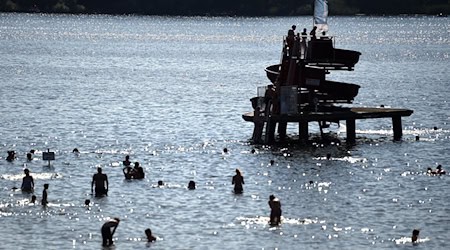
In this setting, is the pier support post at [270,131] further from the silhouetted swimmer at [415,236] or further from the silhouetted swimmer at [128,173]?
→ the silhouetted swimmer at [415,236]

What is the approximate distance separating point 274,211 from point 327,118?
2579 centimetres

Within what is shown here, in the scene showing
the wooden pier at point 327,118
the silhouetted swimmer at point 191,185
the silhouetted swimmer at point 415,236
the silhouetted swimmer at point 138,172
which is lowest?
the silhouetted swimmer at point 415,236

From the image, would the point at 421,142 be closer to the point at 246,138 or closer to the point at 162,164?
the point at 246,138

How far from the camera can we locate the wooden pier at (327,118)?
9112 centimetres

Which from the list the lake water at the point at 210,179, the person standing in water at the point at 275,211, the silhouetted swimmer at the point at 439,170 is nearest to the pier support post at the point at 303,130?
the lake water at the point at 210,179

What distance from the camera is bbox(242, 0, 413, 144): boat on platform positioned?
91438 mm

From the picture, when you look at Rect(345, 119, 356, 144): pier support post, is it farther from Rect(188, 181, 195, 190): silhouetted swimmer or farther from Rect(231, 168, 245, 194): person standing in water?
Rect(231, 168, 245, 194): person standing in water

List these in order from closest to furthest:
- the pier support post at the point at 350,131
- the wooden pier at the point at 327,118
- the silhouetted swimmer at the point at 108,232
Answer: the silhouetted swimmer at the point at 108,232, the wooden pier at the point at 327,118, the pier support post at the point at 350,131

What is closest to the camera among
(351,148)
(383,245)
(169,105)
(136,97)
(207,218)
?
(383,245)

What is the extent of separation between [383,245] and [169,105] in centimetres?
7653

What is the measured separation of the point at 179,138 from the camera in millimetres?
104188

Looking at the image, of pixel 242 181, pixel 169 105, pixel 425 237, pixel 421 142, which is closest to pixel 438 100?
pixel 169 105

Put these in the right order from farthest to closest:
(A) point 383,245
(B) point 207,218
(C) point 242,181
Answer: (C) point 242,181, (B) point 207,218, (A) point 383,245

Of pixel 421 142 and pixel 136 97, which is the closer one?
pixel 421 142
